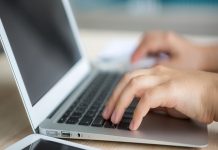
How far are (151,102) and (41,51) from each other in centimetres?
27

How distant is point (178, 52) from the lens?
1.09 m

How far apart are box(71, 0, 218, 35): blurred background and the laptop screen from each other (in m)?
1.27

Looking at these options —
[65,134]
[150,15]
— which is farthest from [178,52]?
[150,15]

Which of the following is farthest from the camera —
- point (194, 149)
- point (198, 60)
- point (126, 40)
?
point (126, 40)

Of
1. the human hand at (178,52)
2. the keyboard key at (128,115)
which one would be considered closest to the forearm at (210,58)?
the human hand at (178,52)

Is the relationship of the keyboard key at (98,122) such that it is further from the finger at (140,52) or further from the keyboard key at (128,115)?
the finger at (140,52)

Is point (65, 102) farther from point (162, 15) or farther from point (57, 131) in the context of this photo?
point (162, 15)

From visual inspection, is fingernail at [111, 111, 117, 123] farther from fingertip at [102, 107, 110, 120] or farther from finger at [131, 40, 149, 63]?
finger at [131, 40, 149, 63]

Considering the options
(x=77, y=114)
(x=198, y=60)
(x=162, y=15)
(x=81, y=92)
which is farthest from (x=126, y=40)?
(x=162, y=15)

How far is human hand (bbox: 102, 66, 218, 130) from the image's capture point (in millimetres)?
695

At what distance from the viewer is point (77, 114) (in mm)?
752

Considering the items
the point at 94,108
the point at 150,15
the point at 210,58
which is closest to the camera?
the point at 94,108

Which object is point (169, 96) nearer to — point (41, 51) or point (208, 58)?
point (41, 51)

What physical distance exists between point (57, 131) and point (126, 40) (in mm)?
743
